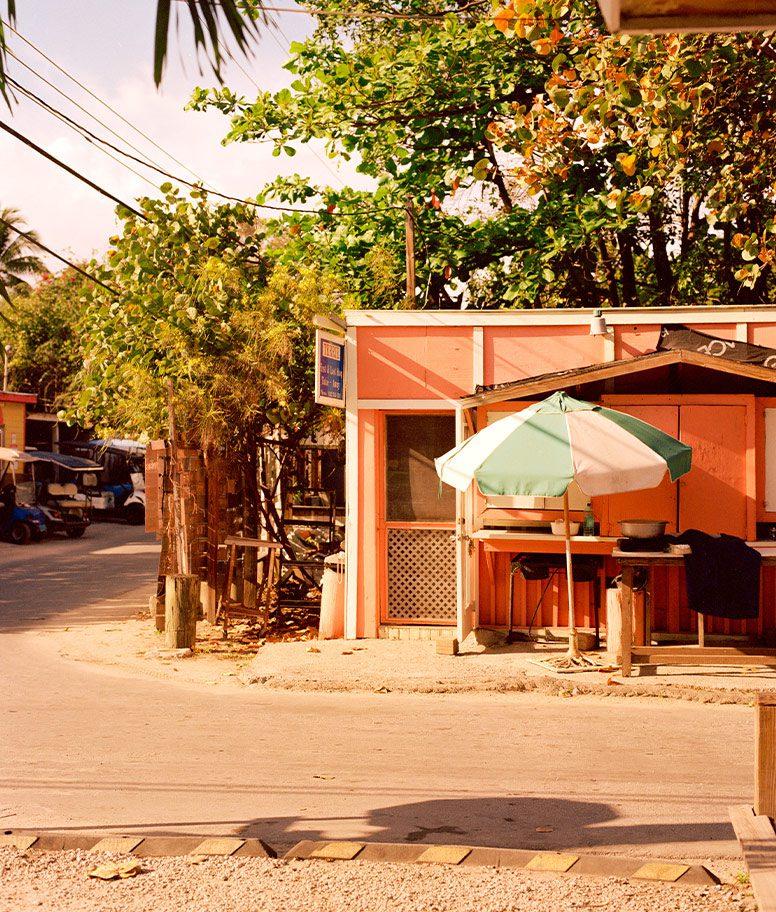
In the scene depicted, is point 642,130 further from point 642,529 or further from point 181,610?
point 181,610

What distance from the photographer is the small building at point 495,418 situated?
515 inches

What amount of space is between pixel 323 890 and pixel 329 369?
28.3 ft

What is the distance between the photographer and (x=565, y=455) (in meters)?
11.2

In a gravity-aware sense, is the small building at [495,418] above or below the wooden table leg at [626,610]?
above

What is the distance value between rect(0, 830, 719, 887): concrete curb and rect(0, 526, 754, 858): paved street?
395mm

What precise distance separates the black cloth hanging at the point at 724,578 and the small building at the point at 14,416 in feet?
108

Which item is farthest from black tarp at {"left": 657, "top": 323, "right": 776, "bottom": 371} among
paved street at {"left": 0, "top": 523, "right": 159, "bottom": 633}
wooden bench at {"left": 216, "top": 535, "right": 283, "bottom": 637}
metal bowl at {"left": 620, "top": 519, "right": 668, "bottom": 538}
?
paved street at {"left": 0, "top": 523, "right": 159, "bottom": 633}

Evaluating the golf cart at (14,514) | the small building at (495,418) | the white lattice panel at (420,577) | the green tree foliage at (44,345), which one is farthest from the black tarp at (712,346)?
the green tree foliage at (44,345)

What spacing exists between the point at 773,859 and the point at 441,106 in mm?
16613

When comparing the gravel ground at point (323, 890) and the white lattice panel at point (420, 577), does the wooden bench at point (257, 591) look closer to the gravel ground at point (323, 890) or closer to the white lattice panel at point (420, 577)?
the white lattice panel at point (420, 577)

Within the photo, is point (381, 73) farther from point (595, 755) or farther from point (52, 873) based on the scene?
point (52, 873)

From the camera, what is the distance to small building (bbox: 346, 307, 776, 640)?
1307 cm

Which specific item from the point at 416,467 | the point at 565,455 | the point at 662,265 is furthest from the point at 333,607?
the point at 662,265

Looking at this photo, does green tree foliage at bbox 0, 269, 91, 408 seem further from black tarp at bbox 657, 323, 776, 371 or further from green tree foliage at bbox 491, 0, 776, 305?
black tarp at bbox 657, 323, 776, 371
